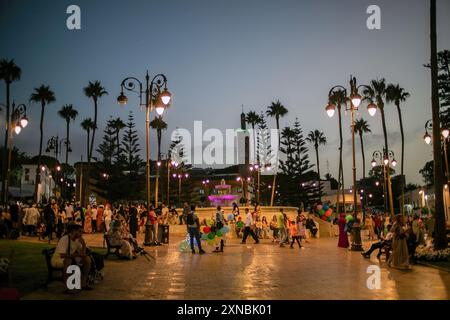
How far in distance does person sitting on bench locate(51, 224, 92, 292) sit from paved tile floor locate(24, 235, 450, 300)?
44cm

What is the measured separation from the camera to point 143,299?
790 cm

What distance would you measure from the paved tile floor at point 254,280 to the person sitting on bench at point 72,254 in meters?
0.44

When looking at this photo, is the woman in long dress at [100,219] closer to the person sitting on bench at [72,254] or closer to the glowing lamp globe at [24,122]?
the glowing lamp globe at [24,122]

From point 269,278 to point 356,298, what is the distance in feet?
9.15

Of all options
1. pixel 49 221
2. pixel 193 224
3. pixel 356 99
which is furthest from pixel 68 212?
pixel 356 99

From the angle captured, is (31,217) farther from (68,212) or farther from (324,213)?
(324,213)

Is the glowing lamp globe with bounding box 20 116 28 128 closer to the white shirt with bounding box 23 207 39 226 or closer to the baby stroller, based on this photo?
the white shirt with bounding box 23 207 39 226

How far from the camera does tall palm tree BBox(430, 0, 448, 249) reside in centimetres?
1518

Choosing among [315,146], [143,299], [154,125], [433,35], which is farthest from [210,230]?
[315,146]

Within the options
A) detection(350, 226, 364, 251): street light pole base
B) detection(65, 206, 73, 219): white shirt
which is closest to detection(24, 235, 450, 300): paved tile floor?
detection(350, 226, 364, 251): street light pole base

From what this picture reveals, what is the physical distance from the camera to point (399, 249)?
41.4ft

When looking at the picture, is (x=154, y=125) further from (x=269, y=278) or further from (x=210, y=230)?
(x=269, y=278)
